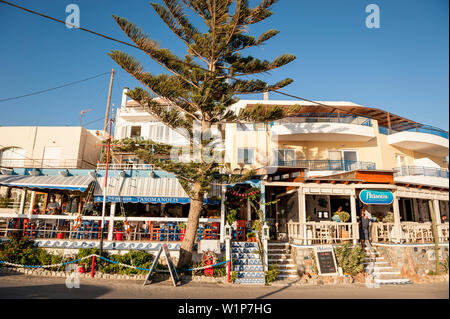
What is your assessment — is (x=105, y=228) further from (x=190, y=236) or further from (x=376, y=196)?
(x=376, y=196)

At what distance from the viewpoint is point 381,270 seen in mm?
10398

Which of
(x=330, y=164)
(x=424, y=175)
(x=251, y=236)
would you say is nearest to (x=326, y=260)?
(x=251, y=236)

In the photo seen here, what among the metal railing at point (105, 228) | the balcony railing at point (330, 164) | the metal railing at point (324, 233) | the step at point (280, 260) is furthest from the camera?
the balcony railing at point (330, 164)

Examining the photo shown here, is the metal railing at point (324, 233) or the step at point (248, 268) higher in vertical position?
the metal railing at point (324, 233)

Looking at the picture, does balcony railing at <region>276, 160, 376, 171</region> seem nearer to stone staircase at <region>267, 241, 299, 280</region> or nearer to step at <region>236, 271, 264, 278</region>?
stone staircase at <region>267, 241, 299, 280</region>

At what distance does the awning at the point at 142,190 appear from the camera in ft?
38.5

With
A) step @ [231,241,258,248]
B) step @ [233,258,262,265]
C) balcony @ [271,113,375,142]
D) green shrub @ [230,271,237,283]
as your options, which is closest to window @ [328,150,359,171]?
balcony @ [271,113,375,142]

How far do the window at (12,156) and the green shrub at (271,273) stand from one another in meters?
17.0

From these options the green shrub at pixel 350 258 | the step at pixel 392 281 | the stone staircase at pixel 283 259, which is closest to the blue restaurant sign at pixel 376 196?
the green shrub at pixel 350 258

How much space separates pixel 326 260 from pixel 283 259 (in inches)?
65.2

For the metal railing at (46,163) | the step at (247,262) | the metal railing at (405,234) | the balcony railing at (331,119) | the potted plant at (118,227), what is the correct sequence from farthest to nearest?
the metal railing at (46,163)
the balcony railing at (331,119)
the metal railing at (405,234)
the potted plant at (118,227)
the step at (247,262)

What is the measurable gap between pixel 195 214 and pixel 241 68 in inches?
238

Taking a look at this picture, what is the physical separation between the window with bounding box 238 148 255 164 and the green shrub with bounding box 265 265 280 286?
276 inches

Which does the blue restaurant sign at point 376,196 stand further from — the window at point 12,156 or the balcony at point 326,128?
the window at point 12,156
